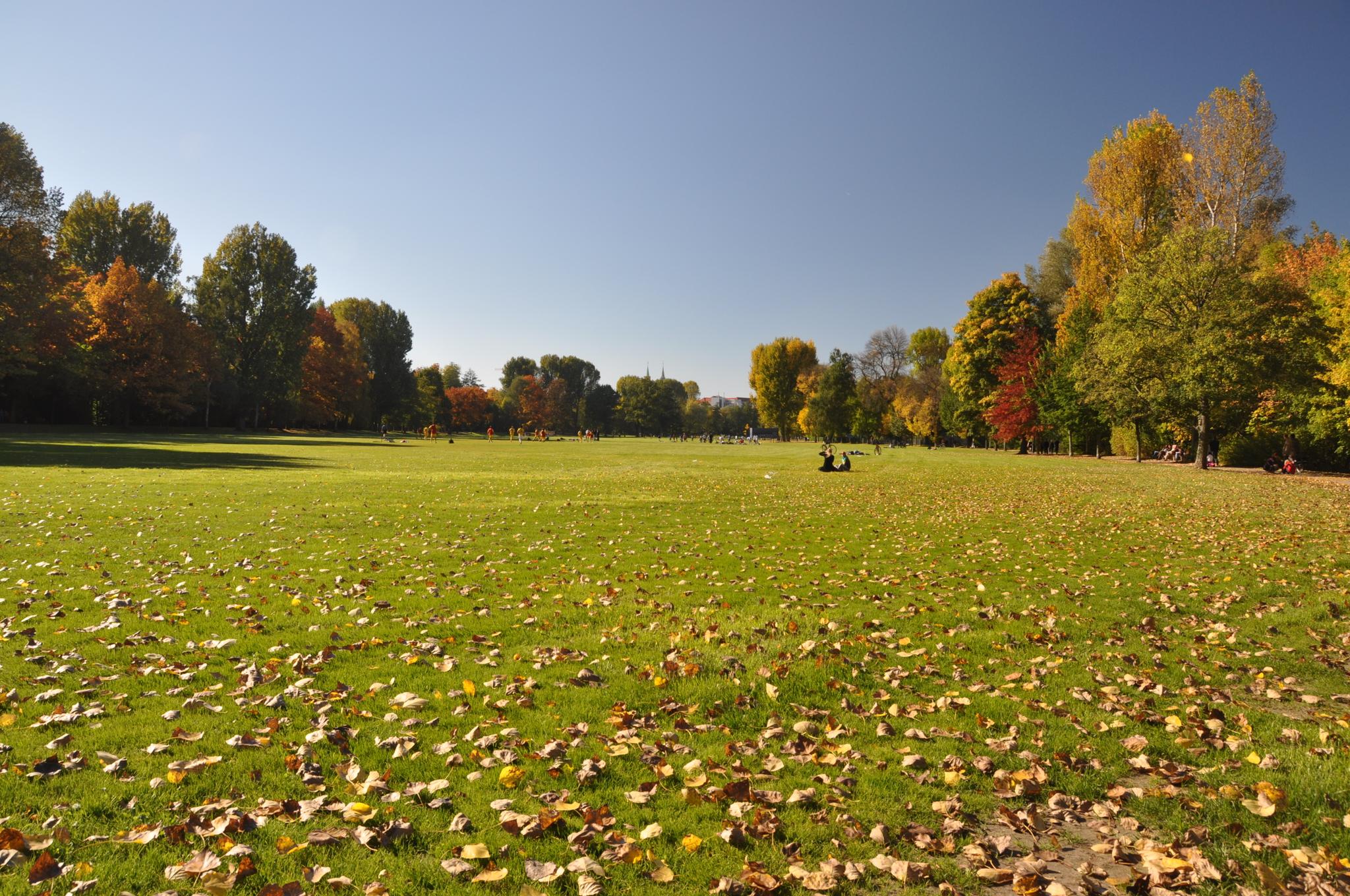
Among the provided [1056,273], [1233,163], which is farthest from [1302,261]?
[1056,273]

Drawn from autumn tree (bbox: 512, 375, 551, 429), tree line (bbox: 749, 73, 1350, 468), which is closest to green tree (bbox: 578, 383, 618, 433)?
autumn tree (bbox: 512, 375, 551, 429)

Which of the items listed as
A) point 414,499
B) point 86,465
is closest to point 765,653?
point 414,499

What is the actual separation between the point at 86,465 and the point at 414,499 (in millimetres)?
16344

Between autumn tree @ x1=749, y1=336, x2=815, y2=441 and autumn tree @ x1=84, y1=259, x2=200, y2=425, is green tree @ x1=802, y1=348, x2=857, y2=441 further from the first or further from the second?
autumn tree @ x1=84, y1=259, x2=200, y2=425

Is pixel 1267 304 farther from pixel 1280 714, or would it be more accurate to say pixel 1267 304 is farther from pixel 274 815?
pixel 274 815

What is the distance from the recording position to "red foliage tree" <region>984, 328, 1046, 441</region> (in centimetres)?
5866

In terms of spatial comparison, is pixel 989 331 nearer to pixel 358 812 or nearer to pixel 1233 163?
pixel 1233 163

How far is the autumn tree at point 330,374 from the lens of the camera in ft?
287

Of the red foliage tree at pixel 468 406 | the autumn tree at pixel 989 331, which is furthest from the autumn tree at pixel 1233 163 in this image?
the red foliage tree at pixel 468 406

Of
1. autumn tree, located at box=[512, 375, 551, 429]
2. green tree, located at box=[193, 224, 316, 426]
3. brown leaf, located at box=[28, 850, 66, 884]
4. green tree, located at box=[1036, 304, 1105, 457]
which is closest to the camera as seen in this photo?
brown leaf, located at box=[28, 850, 66, 884]

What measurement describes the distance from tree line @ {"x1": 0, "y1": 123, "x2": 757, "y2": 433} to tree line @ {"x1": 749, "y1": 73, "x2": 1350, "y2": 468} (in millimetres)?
69325

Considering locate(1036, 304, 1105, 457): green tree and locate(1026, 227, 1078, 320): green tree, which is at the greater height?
locate(1026, 227, 1078, 320): green tree

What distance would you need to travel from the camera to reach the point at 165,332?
61.2 m

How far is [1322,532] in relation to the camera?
14.4 metres
